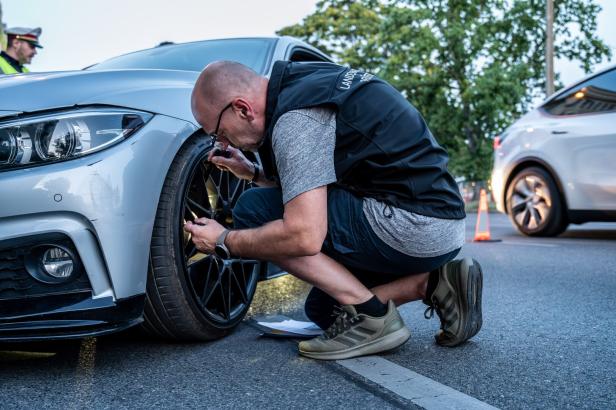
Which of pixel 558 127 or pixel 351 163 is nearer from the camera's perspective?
pixel 351 163

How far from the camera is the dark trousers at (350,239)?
2438mm

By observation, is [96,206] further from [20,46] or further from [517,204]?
[517,204]

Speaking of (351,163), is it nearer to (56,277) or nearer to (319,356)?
(319,356)

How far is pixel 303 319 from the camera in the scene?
3184 millimetres

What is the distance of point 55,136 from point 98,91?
0.26m

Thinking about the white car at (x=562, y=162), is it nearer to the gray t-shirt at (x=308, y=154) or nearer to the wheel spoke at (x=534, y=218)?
the wheel spoke at (x=534, y=218)

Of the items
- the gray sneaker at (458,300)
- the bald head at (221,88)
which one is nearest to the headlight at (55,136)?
the bald head at (221,88)

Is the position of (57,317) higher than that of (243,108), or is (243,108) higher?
(243,108)

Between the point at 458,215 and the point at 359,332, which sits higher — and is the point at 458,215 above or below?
above

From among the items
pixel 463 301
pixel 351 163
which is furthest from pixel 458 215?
pixel 351 163

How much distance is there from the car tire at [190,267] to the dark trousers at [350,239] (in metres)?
0.21

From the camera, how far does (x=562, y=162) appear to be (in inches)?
248

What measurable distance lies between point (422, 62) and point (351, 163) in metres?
21.4

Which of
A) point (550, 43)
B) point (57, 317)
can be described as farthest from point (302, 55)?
point (550, 43)
